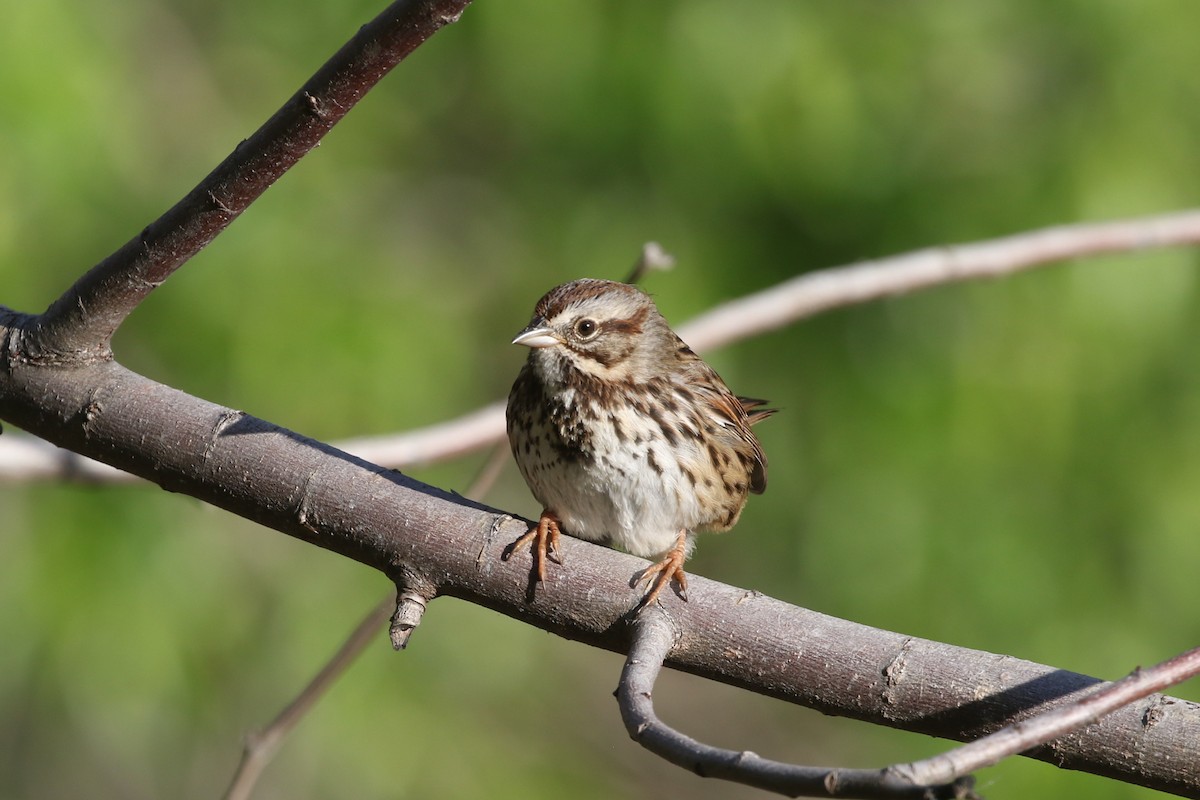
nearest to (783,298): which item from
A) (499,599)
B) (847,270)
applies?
(847,270)

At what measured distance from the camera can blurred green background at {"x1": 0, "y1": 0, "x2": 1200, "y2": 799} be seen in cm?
471

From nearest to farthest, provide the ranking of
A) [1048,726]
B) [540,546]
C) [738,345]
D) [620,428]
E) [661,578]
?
[1048,726] → [540,546] → [661,578] → [620,428] → [738,345]

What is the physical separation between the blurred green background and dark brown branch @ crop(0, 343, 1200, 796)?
84.1 inches

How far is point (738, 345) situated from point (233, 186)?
129 inches

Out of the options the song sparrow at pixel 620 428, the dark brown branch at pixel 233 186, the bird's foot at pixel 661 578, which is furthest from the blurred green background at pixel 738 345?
the bird's foot at pixel 661 578

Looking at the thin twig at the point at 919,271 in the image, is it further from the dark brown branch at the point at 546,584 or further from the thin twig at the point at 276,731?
the dark brown branch at the point at 546,584

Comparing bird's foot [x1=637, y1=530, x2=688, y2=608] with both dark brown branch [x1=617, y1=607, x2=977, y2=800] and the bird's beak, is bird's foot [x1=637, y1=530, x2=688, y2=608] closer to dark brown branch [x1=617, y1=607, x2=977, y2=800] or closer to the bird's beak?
dark brown branch [x1=617, y1=607, x2=977, y2=800]

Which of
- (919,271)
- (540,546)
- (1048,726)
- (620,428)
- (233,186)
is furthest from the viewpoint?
(919,271)

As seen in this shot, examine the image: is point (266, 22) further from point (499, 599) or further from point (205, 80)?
point (499, 599)

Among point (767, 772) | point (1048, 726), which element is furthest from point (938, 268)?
point (767, 772)

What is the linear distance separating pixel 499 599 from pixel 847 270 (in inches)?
65.8

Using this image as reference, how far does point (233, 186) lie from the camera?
238cm

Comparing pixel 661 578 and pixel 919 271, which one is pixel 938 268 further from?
pixel 661 578

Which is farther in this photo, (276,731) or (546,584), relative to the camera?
(276,731)
